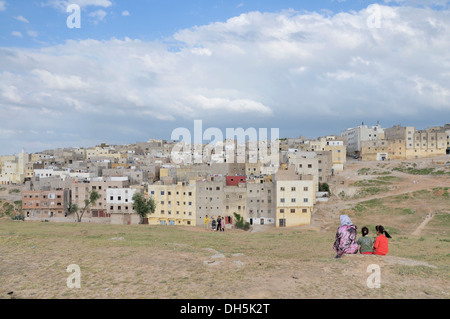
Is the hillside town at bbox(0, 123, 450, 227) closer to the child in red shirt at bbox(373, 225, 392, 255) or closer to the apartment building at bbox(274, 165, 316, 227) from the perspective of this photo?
the apartment building at bbox(274, 165, 316, 227)

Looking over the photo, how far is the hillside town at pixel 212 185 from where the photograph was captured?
51562mm

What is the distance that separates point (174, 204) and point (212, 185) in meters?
6.96

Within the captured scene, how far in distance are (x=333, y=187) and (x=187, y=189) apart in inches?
1098

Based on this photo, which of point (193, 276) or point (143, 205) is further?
point (143, 205)

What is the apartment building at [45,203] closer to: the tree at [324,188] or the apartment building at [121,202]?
the apartment building at [121,202]

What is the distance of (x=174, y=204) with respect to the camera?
54188 mm

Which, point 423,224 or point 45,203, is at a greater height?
point 45,203

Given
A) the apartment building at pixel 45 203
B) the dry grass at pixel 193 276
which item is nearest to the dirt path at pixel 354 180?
the dry grass at pixel 193 276

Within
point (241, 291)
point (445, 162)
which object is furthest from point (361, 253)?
point (445, 162)
